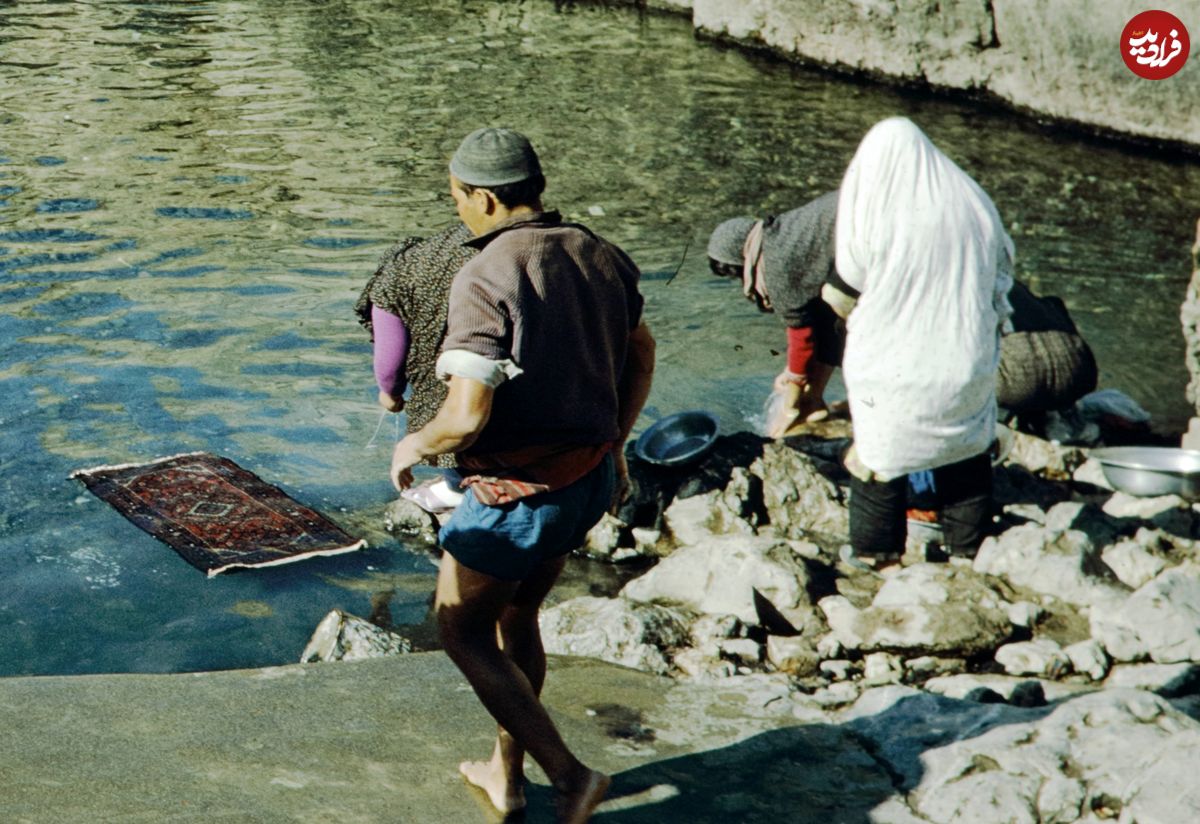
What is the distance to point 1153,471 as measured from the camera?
5.98 meters

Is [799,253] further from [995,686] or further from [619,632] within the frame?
[995,686]

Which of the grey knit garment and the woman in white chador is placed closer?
the woman in white chador

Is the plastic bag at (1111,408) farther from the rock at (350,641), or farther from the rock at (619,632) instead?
the rock at (350,641)

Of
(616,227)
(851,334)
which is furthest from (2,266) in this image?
(851,334)

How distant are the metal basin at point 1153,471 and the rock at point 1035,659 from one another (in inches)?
55.7

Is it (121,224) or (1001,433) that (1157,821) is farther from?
(121,224)

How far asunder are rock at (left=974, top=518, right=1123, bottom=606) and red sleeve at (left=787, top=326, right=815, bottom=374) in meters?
1.24

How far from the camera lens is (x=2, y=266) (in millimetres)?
9297

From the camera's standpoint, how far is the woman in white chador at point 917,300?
4.77 metres

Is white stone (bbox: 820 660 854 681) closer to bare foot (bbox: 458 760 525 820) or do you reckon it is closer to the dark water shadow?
the dark water shadow

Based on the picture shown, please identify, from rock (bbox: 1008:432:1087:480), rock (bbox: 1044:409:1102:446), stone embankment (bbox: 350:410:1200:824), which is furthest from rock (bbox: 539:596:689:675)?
rock (bbox: 1044:409:1102:446)

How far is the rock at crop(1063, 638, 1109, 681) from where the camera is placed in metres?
4.76

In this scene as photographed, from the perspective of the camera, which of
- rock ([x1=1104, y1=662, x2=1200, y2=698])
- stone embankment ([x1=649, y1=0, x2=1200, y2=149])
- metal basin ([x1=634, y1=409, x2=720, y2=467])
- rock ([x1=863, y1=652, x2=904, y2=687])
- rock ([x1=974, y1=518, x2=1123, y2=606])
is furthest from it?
stone embankment ([x1=649, y1=0, x2=1200, y2=149])

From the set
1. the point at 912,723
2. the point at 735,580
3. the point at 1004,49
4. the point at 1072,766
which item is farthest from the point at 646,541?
the point at 1004,49
